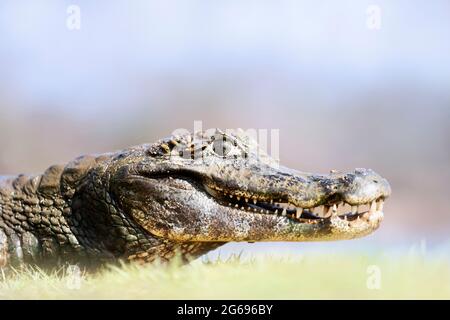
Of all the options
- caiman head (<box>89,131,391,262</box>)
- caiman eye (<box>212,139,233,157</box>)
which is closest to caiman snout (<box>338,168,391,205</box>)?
caiman head (<box>89,131,391,262</box>)

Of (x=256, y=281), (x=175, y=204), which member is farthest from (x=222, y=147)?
(x=256, y=281)

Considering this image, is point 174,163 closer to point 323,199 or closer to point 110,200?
point 110,200

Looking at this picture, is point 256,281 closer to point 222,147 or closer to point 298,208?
point 298,208

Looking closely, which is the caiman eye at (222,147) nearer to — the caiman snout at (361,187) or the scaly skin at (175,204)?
the scaly skin at (175,204)

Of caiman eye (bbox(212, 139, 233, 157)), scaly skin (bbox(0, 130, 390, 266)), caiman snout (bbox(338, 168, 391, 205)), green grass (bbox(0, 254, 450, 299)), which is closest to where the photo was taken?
green grass (bbox(0, 254, 450, 299))

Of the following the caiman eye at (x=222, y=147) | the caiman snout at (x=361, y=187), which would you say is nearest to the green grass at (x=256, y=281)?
the caiman snout at (x=361, y=187)

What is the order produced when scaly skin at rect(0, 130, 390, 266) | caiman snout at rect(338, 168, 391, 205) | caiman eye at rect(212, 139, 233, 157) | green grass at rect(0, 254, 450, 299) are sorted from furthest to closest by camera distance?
caiman eye at rect(212, 139, 233, 157), scaly skin at rect(0, 130, 390, 266), caiman snout at rect(338, 168, 391, 205), green grass at rect(0, 254, 450, 299)

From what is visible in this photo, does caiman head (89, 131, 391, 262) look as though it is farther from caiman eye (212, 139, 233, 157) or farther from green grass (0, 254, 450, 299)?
green grass (0, 254, 450, 299)

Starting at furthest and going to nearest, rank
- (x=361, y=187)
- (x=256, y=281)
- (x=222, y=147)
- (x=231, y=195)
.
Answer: (x=222, y=147) → (x=231, y=195) → (x=361, y=187) → (x=256, y=281)
